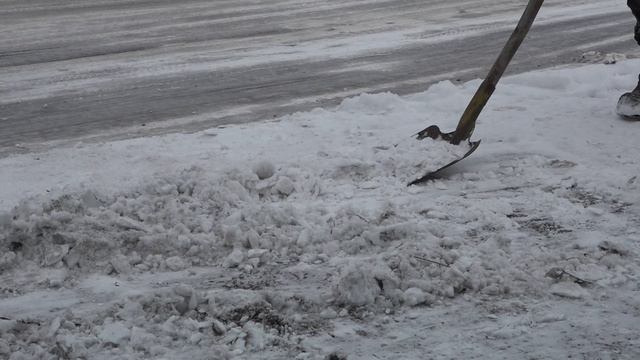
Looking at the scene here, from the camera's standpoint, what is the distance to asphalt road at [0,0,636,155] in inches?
255

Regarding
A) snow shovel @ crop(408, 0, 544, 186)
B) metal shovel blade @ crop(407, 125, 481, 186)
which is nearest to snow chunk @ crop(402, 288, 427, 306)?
metal shovel blade @ crop(407, 125, 481, 186)

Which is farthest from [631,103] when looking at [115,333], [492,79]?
[115,333]

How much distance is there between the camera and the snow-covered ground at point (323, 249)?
3020mm

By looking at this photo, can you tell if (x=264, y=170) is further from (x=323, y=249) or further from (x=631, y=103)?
(x=631, y=103)

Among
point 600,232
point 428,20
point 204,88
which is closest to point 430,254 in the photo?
point 600,232

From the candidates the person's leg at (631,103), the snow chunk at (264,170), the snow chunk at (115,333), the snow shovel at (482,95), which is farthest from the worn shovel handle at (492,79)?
the snow chunk at (115,333)

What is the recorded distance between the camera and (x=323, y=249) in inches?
148

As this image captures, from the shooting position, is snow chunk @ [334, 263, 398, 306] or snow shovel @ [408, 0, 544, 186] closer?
snow chunk @ [334, 263, 398, 306]

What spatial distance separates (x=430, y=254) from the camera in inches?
140

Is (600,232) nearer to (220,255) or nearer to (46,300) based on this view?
(220,255)

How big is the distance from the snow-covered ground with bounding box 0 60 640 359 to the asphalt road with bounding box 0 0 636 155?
0.99 meters

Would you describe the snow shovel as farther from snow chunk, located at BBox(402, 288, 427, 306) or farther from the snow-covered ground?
snow chunk, located at BBox(402, 288, 427, 306)

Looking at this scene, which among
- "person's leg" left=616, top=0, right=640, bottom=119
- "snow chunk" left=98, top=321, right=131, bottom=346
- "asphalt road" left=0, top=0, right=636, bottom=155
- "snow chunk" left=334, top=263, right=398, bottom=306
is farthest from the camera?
"asphalt road" left=0, top=0, right=636, bottom=155

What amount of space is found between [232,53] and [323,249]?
532 cm
